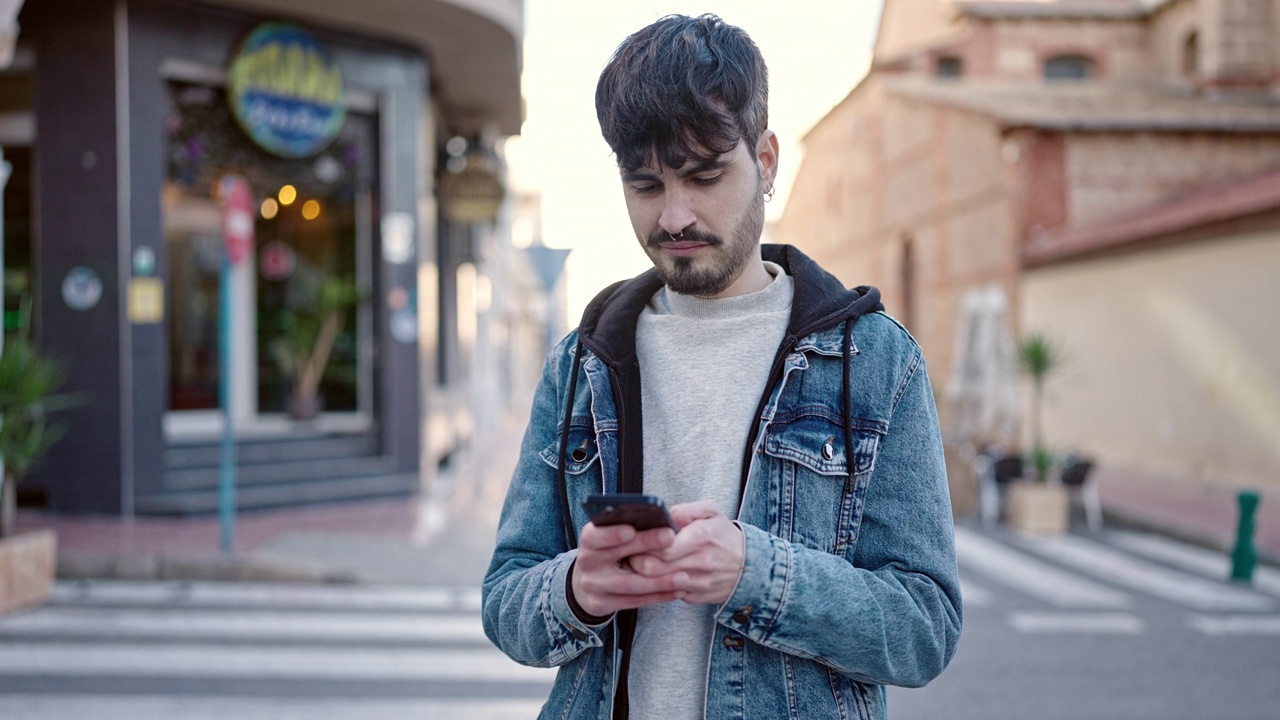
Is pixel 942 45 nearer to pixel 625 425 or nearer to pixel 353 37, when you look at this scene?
pixel 353 37

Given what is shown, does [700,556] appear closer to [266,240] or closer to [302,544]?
[302,544]

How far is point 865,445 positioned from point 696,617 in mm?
362

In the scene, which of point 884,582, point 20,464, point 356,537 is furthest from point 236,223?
point 884,582

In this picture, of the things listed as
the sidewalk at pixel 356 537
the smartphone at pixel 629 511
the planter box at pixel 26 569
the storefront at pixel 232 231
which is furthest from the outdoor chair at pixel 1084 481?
the smartphone at pixel 629 511

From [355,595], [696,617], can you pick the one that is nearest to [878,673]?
[696,617]

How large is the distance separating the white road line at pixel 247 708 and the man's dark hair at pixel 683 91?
12.8ft

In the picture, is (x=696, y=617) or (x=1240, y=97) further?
(x=1240, y=97)

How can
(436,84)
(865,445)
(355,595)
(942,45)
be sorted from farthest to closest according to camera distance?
(942,45), (436,84), (355,595), (865,445)

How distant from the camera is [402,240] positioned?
12375 millimetres

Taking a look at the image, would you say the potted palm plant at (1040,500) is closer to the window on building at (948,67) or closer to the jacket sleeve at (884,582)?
the jacket sleeve at (884,582)

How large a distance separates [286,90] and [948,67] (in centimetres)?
2218

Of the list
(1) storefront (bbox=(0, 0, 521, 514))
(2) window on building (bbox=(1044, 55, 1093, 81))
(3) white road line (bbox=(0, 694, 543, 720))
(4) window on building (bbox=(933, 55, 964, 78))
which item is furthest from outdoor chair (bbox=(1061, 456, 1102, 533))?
(4) window on building (bbox=(933, 55, 964, 78))

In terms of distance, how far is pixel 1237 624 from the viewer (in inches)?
276

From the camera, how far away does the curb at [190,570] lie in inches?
310
